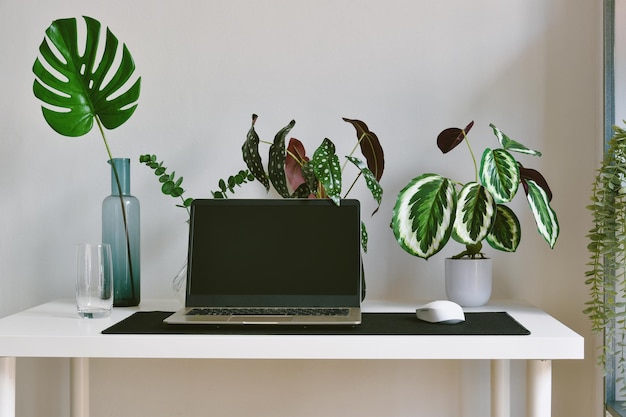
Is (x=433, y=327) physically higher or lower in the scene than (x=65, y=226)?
lower

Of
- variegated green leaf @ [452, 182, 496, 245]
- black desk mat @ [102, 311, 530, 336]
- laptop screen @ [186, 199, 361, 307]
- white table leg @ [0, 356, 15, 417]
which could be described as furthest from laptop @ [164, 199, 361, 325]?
white table leg @ [0, 356, 15, 417]

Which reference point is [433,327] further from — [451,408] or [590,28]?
[590,28]

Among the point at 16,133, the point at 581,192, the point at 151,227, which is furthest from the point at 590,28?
the point at 16,133

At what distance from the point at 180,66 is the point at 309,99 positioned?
0.33 m

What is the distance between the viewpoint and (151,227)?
1.70 meters

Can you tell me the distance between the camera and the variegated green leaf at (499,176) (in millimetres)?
1316

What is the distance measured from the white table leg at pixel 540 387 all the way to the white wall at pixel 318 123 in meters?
0.41

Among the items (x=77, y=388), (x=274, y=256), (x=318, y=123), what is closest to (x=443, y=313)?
(x=274, y=256)

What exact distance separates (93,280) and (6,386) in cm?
24

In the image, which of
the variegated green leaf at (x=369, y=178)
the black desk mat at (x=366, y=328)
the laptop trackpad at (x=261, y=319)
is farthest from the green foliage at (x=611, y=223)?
the laptop trackpad at (x=261, y=319)

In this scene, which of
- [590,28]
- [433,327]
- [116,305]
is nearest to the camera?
[433,327]

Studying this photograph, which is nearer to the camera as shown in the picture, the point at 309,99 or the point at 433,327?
the point at 433,327

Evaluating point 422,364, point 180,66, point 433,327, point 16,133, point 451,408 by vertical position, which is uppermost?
point 180,66

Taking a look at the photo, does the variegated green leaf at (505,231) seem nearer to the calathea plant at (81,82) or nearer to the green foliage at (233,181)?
the green foliage at (233,181)
